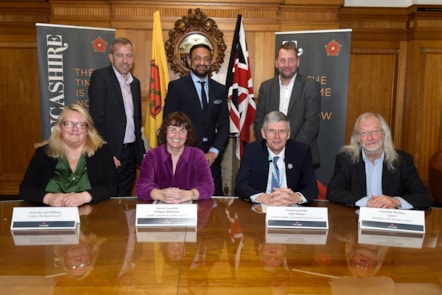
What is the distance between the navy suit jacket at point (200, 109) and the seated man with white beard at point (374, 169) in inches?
48.4

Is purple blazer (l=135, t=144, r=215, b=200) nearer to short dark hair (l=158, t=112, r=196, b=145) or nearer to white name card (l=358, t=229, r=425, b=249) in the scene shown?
short dark hair (l=158, t=112, r=196, b=145)

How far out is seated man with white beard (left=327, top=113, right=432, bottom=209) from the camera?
8.20 ft

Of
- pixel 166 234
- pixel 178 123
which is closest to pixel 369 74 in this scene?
pixel 178 123

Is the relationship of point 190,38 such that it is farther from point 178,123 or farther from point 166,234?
point 166,234

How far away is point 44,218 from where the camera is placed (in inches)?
76.9

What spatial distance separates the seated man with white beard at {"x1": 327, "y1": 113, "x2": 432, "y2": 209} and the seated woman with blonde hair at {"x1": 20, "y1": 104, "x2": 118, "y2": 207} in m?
1.29

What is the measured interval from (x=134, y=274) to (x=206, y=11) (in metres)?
3.92

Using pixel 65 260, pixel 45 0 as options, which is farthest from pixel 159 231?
pixel 45 0

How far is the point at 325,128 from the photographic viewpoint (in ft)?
15.2

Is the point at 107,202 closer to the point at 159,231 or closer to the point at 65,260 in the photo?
the point at 159,231

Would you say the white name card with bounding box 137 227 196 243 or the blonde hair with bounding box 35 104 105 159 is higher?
the blonde hair with bounding box 35 104 105 159

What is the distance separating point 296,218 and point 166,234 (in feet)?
1.88

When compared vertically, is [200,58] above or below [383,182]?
above

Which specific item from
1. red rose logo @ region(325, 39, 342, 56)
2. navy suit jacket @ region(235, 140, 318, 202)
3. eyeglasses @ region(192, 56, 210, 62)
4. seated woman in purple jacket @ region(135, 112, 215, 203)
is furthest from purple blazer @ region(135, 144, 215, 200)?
red rose logo @ region(325, 39, 342, 56)
